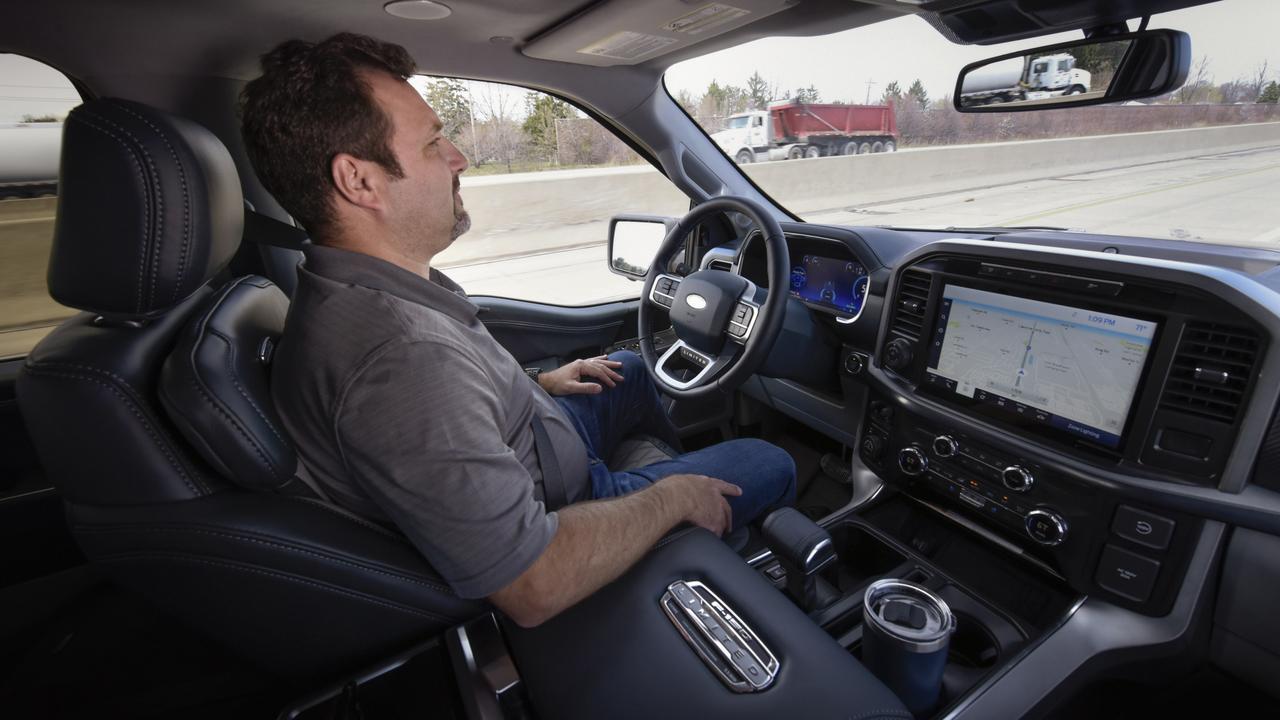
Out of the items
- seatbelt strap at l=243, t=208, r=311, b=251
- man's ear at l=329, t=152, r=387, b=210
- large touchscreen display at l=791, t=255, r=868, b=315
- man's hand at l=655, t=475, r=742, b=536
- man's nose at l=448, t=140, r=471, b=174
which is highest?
man's nose at l=448, t=140, r=471, b=174

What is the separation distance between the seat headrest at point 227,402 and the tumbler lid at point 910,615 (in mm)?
1129

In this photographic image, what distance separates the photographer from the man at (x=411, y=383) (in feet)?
3.27

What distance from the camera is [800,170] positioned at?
14.7ft

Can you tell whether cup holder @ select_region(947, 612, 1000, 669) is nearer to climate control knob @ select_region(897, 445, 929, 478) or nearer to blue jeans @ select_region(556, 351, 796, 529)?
climate control knob @ select_region(897, 445, 929, 478)

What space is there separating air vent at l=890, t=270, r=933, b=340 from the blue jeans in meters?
0.54

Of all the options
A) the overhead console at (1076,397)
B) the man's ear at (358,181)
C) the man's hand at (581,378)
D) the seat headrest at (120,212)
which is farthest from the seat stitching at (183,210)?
the overhead console at (1076,397)

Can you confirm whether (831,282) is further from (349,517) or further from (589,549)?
(349,517)

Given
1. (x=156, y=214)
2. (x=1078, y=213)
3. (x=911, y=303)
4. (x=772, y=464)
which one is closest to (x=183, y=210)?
(x=156, y=214)

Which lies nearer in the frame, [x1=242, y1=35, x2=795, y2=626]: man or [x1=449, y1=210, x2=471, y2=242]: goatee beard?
[x1=242, y1=35, x2=795, y2=626]: man

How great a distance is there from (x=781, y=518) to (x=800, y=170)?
3.63 meters

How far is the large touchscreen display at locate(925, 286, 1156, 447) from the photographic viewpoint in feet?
4.41

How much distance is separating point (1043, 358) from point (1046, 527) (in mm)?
423

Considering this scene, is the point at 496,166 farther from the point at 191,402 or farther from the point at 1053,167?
the point at 1053,167

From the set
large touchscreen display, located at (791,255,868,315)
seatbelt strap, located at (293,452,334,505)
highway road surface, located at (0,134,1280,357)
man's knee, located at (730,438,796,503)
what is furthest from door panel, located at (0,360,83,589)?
large touchscreen display, located at (791,255,868,315)
